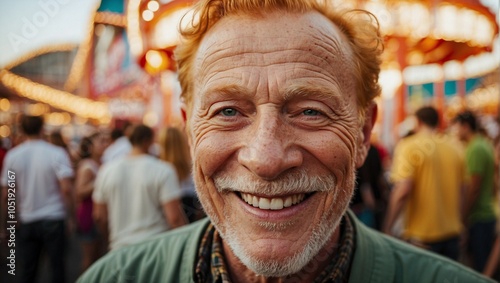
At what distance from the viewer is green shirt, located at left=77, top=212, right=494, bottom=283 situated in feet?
4.74

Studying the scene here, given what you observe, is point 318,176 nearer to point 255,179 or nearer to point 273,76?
point 255,179

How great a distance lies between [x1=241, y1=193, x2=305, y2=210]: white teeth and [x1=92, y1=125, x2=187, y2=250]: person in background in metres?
2.49

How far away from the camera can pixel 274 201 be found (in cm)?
130

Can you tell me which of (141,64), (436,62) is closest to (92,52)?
(141,64)

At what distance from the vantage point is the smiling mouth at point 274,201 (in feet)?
4.25

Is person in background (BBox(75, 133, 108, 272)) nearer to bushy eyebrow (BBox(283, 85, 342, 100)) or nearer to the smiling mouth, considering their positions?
the smiling mouth

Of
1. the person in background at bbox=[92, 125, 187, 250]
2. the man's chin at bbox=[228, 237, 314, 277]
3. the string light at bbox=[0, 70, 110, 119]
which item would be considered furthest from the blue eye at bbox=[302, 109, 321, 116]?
the string light at bbox=[0, 70, 110, 119]

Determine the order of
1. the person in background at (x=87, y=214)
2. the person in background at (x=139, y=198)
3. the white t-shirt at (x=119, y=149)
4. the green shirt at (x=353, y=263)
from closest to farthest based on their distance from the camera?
the green shirt at (x=353, y=263), the person in background at (x=139, y=198), the person in background at (x=87, y=214), the white t-shirt at (x=119, y=149)

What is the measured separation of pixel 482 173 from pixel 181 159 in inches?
136

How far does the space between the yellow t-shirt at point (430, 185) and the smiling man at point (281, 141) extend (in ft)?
9.33

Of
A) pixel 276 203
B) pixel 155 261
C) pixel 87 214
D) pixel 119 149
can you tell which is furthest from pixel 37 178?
pixel 276 203

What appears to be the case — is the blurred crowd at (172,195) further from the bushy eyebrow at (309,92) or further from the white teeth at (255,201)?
the bushy eyebrow at (309,92)

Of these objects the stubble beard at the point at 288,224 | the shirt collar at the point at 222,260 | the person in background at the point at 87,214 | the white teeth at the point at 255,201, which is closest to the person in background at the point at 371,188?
the person in background at the point at 87,214

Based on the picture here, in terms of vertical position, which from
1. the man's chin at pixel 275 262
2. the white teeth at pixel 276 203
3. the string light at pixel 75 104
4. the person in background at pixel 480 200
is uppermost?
the string light at pixel 75 104
